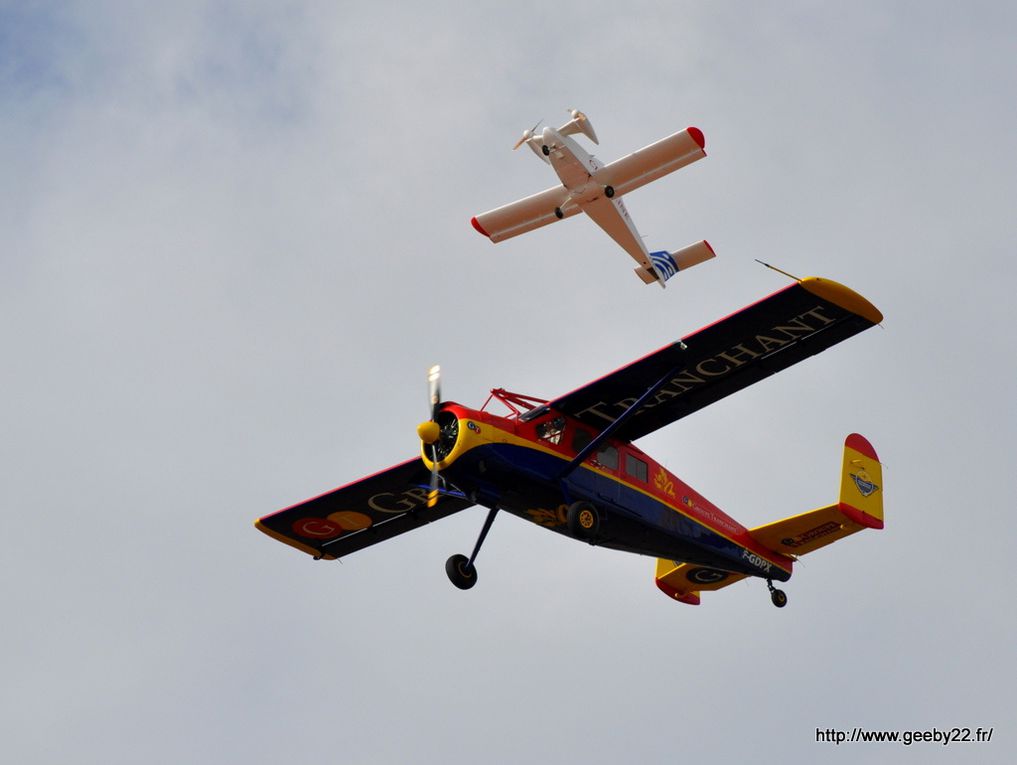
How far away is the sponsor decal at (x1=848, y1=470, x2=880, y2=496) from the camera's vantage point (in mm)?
26047

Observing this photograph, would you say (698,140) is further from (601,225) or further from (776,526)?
(776,526)

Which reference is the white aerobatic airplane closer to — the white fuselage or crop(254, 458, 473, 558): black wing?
the white fuselage

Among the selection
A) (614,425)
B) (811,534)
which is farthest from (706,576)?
(614,425)

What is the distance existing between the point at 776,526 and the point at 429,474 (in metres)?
6.01

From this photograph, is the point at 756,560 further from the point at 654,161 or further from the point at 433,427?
the point at 654,161

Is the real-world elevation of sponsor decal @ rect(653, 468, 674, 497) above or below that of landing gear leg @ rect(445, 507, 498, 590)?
above

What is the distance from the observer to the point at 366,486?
25.2 m

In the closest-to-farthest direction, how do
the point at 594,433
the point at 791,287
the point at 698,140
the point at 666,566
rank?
the point at 791,287, the point at 594,433, the point at 666,566, the point at 698,140

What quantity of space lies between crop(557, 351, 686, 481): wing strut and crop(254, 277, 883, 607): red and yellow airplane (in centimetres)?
3

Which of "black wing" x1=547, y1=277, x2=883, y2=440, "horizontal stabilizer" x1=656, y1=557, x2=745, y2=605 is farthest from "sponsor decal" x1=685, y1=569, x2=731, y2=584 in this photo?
"black wing" x1=547, y1=277, x2=883, y2=440

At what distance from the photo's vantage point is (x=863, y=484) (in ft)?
85.9

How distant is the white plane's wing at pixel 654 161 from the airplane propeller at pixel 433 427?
10.9 metres

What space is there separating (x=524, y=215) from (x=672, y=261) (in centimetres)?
363

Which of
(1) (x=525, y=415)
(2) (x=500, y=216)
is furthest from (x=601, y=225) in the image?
(1) (x=525, y=415)
